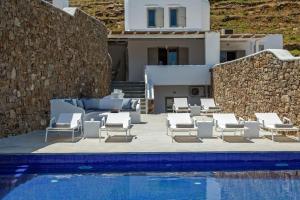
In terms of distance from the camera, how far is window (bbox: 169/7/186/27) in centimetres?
3073

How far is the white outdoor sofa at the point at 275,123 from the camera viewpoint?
39.8 ft

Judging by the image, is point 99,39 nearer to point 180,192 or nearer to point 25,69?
point 25,69

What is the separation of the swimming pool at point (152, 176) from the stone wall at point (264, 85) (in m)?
3.50

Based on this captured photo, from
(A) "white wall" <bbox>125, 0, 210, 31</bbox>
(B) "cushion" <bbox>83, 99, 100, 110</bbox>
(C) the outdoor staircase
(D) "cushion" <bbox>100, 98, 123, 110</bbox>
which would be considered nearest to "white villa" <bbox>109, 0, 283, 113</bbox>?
(A) "white wall" <bbox>125, 0, 210, 31</bbox>

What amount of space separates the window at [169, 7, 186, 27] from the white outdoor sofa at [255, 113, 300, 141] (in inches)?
722

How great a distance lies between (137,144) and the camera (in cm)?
1152

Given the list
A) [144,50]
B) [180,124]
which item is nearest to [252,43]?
[144,50]

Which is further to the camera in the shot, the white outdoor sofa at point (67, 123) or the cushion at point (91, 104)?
the cushion at point (91, 104)

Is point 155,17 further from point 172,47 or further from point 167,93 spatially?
point 167,93

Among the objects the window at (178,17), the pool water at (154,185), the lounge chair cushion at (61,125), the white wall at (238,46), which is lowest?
the pool water at (154,185)

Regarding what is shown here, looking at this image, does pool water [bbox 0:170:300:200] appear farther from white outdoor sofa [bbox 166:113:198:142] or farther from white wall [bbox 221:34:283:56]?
white wall [bbox 221:34:283:56]

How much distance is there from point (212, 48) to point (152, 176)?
1827cm

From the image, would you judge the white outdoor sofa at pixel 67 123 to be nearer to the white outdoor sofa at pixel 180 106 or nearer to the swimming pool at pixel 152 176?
the swimming pool at pixel 152 176

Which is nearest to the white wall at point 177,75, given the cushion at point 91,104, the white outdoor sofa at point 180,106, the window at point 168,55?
the white outdoor sofa at point 180,106
